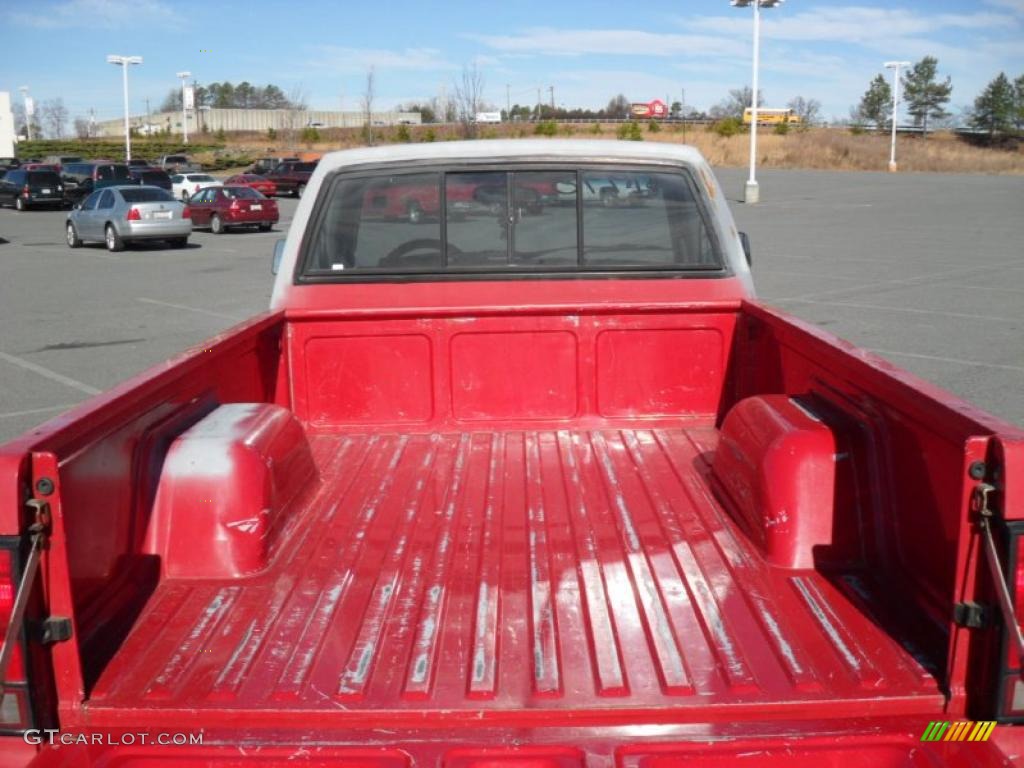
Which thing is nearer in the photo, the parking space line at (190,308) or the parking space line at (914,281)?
the parking space line at (190,308)

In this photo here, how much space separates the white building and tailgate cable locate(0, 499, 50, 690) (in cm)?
6845

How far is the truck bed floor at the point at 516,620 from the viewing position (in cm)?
243

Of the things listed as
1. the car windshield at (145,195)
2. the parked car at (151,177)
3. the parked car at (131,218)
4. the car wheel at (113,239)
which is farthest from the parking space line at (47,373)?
the parked car at (151,177)

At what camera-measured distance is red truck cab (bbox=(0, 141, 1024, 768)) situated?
2.26m

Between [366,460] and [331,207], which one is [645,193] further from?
[366,460]

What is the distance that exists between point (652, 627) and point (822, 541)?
0.72m

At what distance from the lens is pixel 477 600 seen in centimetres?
301

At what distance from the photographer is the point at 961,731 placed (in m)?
2.24

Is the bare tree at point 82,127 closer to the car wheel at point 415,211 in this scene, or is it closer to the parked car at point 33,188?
→ the parked car at point 33,188

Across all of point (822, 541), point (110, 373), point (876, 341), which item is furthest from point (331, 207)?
point (876, 341)

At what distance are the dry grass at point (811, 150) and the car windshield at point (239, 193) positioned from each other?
2829 cm

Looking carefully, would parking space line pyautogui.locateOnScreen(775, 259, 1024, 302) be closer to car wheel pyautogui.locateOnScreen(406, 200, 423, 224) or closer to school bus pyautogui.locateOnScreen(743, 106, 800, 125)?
car wheel pyautogui.locateOnScreen(406, 200, 423, 224)

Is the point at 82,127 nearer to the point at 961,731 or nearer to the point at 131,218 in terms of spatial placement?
the point at 131,218

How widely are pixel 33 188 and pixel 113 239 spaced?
18660 mm
